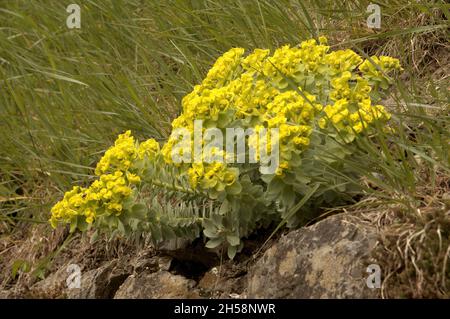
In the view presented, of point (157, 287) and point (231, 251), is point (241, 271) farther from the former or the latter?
point (157, 287)

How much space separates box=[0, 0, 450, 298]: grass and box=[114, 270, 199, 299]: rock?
0.67 m

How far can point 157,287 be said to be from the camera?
3.28 m

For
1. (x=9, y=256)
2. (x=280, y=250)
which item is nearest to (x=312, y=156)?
(x=280, y=250)

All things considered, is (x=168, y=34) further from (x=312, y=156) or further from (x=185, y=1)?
(x=312, y=156)

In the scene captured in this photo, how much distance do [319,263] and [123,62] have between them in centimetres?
207

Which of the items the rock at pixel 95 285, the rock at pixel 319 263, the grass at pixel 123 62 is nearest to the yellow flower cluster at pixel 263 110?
the rock at pixel 319 263

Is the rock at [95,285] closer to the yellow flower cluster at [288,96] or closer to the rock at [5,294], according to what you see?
the rock at [5,294]

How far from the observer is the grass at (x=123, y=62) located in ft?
13.1

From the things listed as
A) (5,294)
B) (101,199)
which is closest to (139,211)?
(101,199)

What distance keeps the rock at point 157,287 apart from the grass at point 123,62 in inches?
26.3

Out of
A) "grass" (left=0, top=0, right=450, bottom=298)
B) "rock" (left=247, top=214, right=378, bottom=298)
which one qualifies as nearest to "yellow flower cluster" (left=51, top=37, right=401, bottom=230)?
"rock" (left=247, top=214, right=378, bottom=298)

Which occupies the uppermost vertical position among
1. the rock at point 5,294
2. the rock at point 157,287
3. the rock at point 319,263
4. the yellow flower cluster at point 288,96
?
the yellow flower cluster at point 288,96

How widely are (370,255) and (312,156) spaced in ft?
1.41

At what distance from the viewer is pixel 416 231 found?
2643 mm
